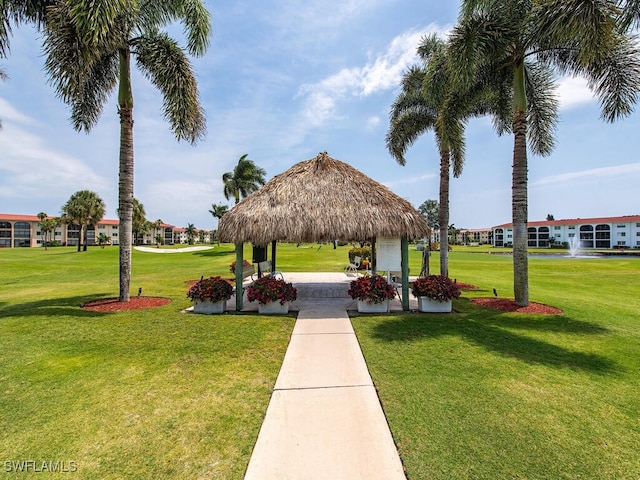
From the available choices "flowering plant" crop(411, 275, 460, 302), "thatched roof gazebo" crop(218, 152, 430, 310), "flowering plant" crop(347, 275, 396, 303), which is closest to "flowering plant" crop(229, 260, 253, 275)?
"thatched roof gazebo" crop(218, 152, 430, 310)

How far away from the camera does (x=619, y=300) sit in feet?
38.2

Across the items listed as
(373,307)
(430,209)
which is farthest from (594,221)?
(373,307)

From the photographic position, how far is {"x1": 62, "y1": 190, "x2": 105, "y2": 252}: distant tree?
50.2 m

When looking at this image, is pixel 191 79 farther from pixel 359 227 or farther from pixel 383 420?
pixel 383 420

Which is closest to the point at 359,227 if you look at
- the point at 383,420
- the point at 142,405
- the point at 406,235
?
the point at 406,235

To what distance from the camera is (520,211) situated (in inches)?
383

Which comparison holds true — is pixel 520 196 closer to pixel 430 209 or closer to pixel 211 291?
pixel 211 291

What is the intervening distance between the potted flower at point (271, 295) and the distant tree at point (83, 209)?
5450 centimetres

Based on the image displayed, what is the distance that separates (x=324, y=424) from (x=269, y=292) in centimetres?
563

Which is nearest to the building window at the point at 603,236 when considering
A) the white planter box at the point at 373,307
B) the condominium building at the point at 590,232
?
the condominium building at the point at 590,232

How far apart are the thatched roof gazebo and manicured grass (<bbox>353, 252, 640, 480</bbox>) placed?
9.84ft

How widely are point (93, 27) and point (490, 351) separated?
11.4 metres

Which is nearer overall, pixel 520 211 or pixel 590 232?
pixel 520 211

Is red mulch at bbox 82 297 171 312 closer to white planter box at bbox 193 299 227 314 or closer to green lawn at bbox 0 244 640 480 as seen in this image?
green lawn at bbox 0 244 640 480
